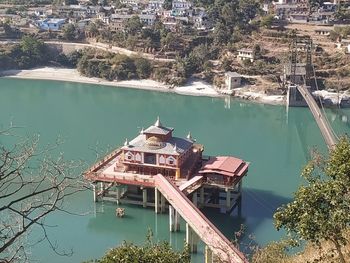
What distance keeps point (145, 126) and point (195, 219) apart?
13839 mm

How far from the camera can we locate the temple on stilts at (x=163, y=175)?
1725 cm

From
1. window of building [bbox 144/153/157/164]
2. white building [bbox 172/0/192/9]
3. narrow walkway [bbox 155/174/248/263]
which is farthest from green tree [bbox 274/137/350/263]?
white building [bbox 172/0/192/9]

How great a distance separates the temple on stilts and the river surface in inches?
19.5

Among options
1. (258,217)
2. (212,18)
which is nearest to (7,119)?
(258,217)

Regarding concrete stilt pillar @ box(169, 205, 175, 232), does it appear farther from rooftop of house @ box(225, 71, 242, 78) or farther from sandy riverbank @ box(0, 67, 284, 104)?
rooftop of house @ box(225, 71, 242, 78)

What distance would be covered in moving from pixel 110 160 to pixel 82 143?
5.57m

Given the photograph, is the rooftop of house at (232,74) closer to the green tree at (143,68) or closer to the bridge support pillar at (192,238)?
the green tree at (143,68)

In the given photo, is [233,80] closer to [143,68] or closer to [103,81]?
[143,68]

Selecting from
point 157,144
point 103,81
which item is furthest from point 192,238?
point 103,81

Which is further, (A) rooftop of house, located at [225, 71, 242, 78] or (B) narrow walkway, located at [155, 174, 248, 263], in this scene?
(A) rooftop of house, located at [225, 71, 242, 78]

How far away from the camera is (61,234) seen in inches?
626

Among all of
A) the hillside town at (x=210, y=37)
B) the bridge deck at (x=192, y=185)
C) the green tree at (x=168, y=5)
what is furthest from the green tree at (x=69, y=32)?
the bridge deck at (x=192, y=185)

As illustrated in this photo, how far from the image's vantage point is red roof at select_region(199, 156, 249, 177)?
680 inches

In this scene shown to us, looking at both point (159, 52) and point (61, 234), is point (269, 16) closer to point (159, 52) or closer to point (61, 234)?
point (159, 52)
